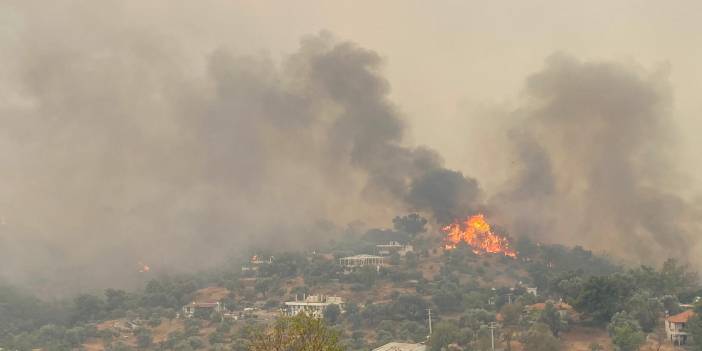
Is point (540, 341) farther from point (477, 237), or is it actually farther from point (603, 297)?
point (477, 237)

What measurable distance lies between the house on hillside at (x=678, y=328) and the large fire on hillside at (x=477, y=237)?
38035 mm

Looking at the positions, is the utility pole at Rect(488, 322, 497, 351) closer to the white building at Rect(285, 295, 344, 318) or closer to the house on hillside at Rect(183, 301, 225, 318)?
the white building at Rect(285, 295, 344, 318)

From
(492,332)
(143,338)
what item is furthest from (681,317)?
(143,338)

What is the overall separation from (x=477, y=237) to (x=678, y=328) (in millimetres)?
43023

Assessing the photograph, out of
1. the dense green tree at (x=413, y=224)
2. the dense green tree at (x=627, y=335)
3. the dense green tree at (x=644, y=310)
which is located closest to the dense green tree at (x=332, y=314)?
the dense green tree at (x=644, y=310)

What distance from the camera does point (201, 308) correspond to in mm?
70500

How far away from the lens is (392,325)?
195 ft

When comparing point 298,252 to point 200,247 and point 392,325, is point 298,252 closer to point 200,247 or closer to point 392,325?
point 200,247

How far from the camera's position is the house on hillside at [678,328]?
46438 millimetres

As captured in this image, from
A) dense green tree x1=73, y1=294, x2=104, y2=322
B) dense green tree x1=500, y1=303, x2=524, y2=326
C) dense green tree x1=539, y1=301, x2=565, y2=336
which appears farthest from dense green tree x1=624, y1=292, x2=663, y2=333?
dense green tree x1=73, y1=294, x2=104, y2=322

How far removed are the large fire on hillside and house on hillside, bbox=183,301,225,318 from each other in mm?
30216

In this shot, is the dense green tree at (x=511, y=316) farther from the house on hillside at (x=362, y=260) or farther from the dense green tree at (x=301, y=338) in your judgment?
the house on hillside at (x=362, y=260)

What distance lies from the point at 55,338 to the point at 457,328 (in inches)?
1340

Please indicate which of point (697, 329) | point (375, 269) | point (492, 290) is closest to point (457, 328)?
point (697, 329)
